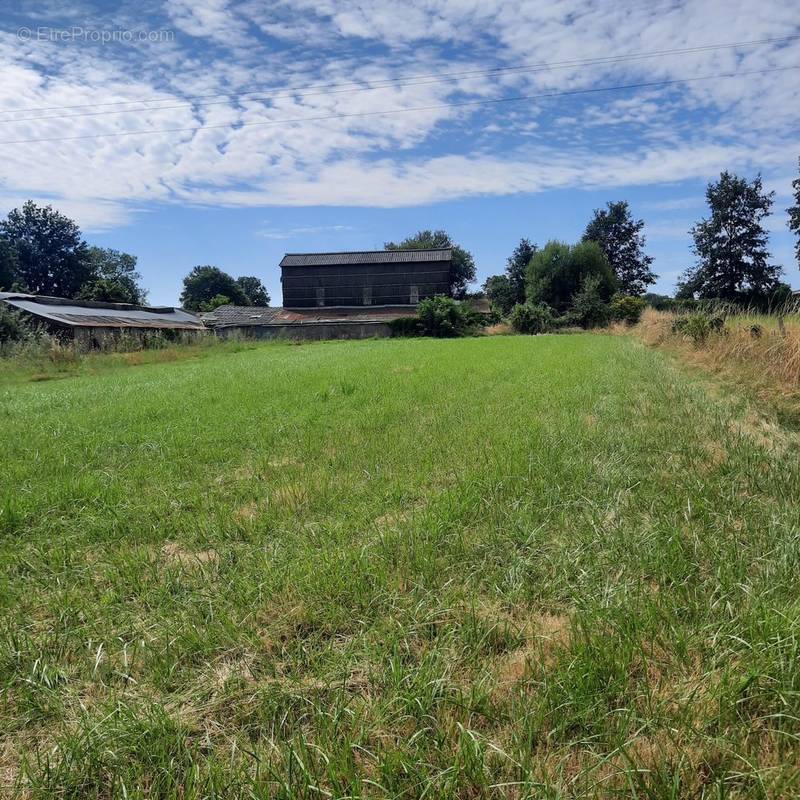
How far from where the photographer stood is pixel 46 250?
220 ft

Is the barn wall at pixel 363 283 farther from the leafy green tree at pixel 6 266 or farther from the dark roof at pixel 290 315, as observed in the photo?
the leafy green tree at pixel 6 266

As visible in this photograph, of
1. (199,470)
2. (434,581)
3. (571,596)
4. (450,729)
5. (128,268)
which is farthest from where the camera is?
(128,268)

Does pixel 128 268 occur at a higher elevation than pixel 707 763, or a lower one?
higher

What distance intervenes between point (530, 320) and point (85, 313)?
110 feet

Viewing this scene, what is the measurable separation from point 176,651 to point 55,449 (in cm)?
461

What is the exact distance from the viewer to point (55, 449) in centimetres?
577

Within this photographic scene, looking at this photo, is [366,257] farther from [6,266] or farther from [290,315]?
[6,266]

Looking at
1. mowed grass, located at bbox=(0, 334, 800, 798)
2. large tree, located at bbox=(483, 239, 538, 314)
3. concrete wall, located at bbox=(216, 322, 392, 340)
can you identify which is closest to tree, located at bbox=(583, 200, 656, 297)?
large tree, located at bbox=(483, 239, 538, 314)

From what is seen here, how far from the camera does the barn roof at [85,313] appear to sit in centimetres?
3126

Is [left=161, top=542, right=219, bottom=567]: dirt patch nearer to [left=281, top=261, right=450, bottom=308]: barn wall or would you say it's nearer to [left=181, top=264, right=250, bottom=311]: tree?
[left=281, top=261, right=450, bottom=308]: barn wall

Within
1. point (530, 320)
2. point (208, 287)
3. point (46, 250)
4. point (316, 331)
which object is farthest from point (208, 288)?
point (530, 320)

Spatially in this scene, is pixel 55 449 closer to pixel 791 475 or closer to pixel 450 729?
pixel 450 729

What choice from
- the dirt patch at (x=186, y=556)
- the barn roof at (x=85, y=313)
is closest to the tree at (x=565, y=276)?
the barn roof at (x=85, y=313)

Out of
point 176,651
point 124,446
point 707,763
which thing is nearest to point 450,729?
point 707,763
